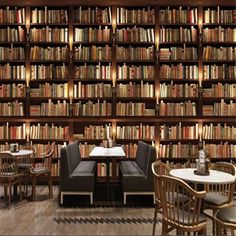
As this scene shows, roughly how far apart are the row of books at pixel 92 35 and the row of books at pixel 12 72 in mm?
1217

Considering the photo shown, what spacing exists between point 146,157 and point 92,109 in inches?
73.6

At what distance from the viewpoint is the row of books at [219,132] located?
684 cm

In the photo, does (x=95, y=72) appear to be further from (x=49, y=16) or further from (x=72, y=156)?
(x=72, y=156)

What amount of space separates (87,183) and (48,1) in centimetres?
373

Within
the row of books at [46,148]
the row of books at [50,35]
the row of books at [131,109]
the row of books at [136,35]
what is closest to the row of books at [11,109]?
the row of books at [46,148]

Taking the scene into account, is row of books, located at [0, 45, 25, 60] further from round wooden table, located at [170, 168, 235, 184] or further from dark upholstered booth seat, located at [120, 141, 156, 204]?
round wooden table, located at [170, 168, 235, 184]

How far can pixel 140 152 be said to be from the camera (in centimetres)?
615

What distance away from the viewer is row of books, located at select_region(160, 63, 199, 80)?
6840 millimetres

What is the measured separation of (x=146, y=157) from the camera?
5414 mm

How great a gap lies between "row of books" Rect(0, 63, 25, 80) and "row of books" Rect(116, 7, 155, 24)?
211 cm

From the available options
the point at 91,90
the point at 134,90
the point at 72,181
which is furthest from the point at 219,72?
the point at 72,181

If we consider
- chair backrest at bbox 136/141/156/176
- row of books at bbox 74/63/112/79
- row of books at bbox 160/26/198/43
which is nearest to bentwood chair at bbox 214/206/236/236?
chair backrest at bbox 136/141/156/176

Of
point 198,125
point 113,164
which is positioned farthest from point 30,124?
point 198,125

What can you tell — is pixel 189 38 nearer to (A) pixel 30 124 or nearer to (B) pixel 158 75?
(B) pixel 158 75
